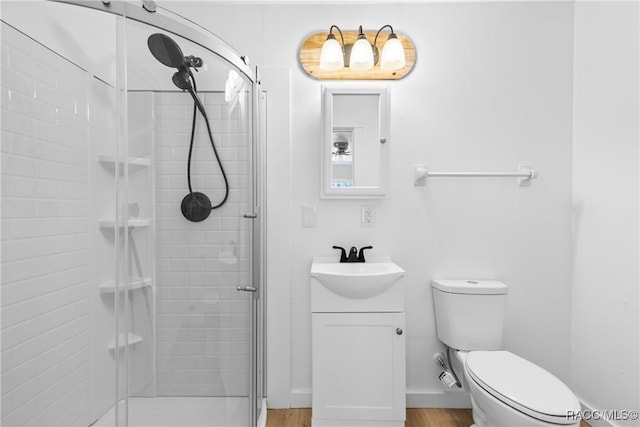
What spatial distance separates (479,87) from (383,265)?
1.12m

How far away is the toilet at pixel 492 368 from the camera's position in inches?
51.6

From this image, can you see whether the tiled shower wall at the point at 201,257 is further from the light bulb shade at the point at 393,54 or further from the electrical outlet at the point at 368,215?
the light bulb shade at the point at 393,54

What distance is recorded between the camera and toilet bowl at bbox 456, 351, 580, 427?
1285mm

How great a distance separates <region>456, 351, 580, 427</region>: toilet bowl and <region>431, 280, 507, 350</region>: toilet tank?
0.59ft

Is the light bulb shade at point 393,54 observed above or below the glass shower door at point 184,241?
above

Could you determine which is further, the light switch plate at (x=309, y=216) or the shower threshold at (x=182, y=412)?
the light switch plate at (x=309, y=216)

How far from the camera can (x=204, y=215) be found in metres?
1.22

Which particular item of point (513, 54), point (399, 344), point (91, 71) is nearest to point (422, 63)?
point (513, 54)

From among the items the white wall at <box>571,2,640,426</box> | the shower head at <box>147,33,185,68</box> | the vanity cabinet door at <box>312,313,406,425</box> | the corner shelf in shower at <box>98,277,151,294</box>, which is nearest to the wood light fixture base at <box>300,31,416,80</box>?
the white wall at <box>571,2,640,426</box>

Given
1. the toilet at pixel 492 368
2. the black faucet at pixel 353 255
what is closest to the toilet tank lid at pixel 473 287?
the toilet at pixel 492 368

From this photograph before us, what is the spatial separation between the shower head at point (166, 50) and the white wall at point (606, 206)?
1.89 metres

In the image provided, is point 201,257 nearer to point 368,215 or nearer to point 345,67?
point 368,215

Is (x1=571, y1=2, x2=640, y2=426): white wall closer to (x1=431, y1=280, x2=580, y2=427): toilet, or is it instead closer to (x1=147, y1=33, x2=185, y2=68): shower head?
(x1=431, y1=280, x2=580, y2=427): toilet

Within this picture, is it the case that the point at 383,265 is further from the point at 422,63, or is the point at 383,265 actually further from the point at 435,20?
the point at 435,20
